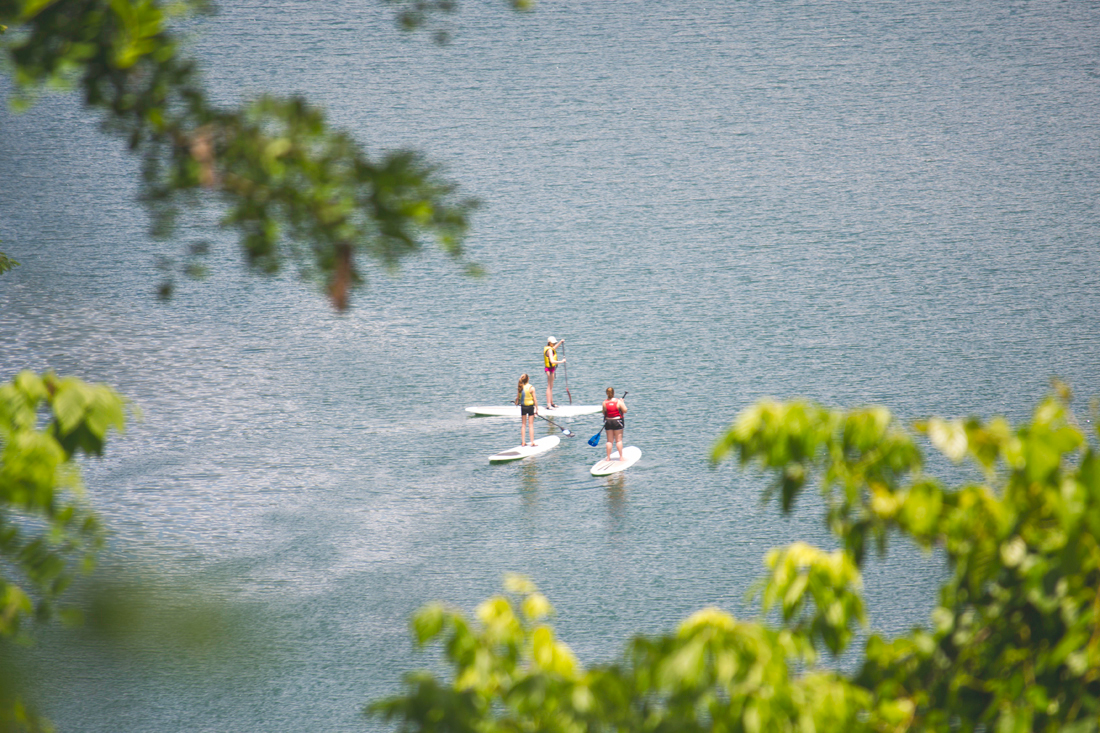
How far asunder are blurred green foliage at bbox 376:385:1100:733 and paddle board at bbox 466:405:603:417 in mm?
13110

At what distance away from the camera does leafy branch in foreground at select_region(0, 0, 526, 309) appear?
271cm

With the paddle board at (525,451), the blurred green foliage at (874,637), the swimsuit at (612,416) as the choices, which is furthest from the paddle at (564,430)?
the blurred green foliage at (874,637)

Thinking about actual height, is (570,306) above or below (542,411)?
above

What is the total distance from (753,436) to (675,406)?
1395cm

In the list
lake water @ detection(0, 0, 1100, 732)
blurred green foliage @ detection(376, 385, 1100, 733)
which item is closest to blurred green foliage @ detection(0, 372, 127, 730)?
blurred green foliage @ detection(376, 385, 1100, 733)

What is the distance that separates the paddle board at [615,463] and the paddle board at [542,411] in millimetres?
1629

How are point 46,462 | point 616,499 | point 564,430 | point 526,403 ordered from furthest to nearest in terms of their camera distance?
1. point 564,430
2. point 526,403
3. point 616,499
4. point 46,462

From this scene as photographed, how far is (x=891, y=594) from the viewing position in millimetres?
11086

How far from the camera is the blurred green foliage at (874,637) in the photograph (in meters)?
2.21

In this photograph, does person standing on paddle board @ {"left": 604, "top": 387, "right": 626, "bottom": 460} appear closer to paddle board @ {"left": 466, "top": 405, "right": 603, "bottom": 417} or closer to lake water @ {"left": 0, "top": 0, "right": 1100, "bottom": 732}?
lake water @ {"left": 0, "top": 0, "right": 1100, "bottom": 732}

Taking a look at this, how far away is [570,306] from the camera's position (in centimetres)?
2023

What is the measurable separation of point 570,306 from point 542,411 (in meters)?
4.60

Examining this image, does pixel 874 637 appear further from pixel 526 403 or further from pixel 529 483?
pixel 526 403

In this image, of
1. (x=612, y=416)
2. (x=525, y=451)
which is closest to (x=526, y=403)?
(x=525, y=451)
